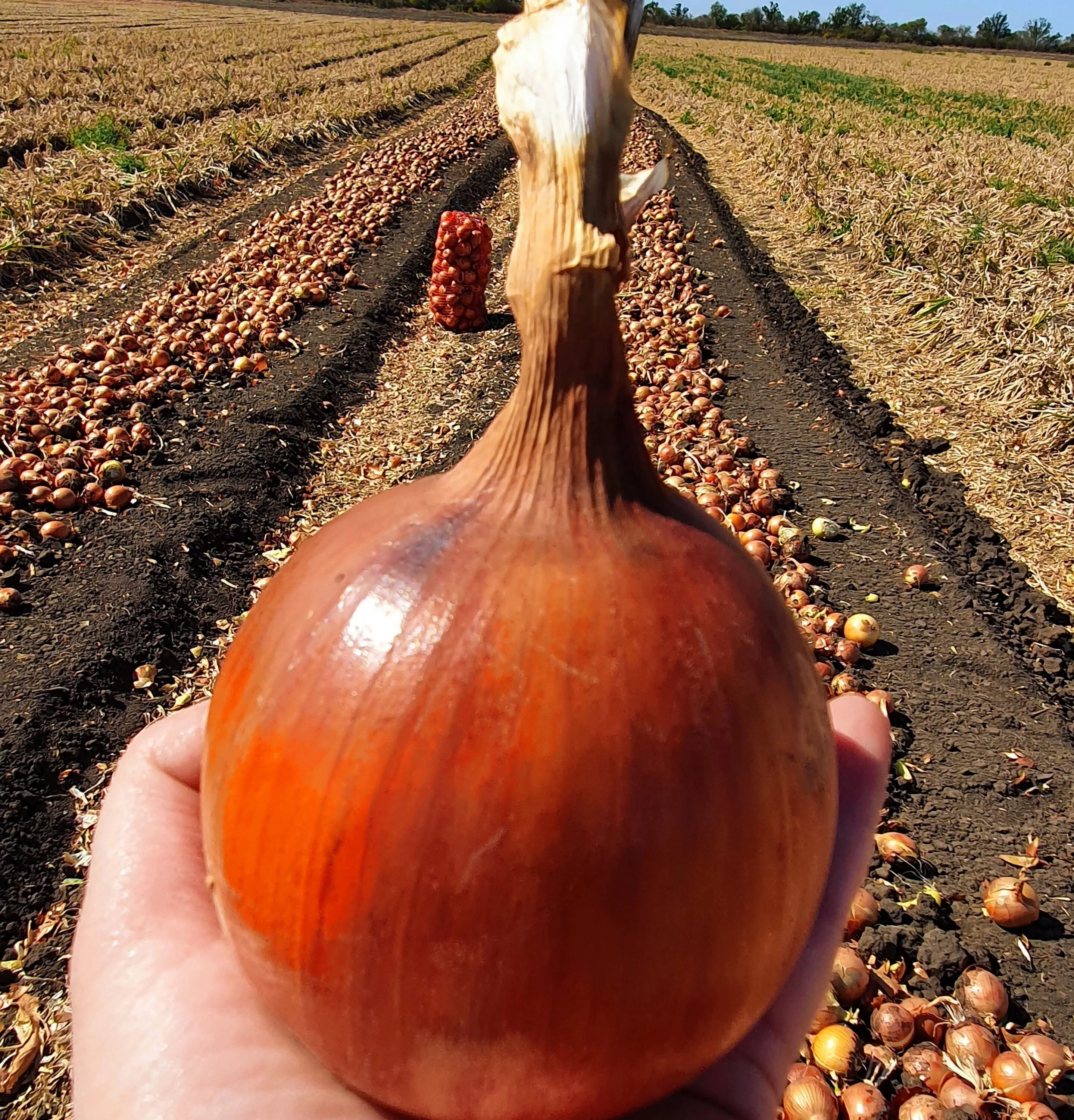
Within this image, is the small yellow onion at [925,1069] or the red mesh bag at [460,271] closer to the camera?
the small yellow onion at [925,1069]

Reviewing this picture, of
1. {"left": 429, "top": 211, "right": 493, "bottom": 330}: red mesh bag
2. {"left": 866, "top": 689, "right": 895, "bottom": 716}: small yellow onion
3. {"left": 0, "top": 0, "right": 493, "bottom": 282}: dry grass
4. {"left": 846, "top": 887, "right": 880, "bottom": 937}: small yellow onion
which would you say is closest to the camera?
{"left": 846, "top": 887, "right": 880, "bottom": 937}: small yellow onion

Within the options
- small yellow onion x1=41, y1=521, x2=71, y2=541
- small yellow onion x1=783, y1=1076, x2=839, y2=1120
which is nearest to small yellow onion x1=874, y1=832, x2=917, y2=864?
small yellow onion x1=783, y1=1076, x2=839, y2=1120

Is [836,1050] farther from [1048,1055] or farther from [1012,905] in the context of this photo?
[1012,905]

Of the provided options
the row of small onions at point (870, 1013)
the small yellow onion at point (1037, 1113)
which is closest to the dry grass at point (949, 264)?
the row of small onions at point (870, 1013)

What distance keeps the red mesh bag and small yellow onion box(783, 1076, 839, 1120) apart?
241 inches

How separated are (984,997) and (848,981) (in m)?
0.38

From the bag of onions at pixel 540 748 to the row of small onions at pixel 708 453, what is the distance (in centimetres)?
99

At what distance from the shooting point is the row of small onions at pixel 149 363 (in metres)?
4.59

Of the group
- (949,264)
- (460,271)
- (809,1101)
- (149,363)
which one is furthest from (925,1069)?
(949,264)

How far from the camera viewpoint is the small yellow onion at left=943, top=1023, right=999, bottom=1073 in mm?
2189

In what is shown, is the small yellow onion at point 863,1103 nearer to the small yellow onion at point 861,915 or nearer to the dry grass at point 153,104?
the small yellow onion at point 861,915

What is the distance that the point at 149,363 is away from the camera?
6.04 meters

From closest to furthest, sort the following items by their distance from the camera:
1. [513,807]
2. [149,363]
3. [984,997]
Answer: [513,807] → [984,997] → [149,363]

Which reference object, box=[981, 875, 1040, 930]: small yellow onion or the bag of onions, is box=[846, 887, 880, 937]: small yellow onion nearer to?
box=[981, 875, 1040, 930]: small yellow onion
